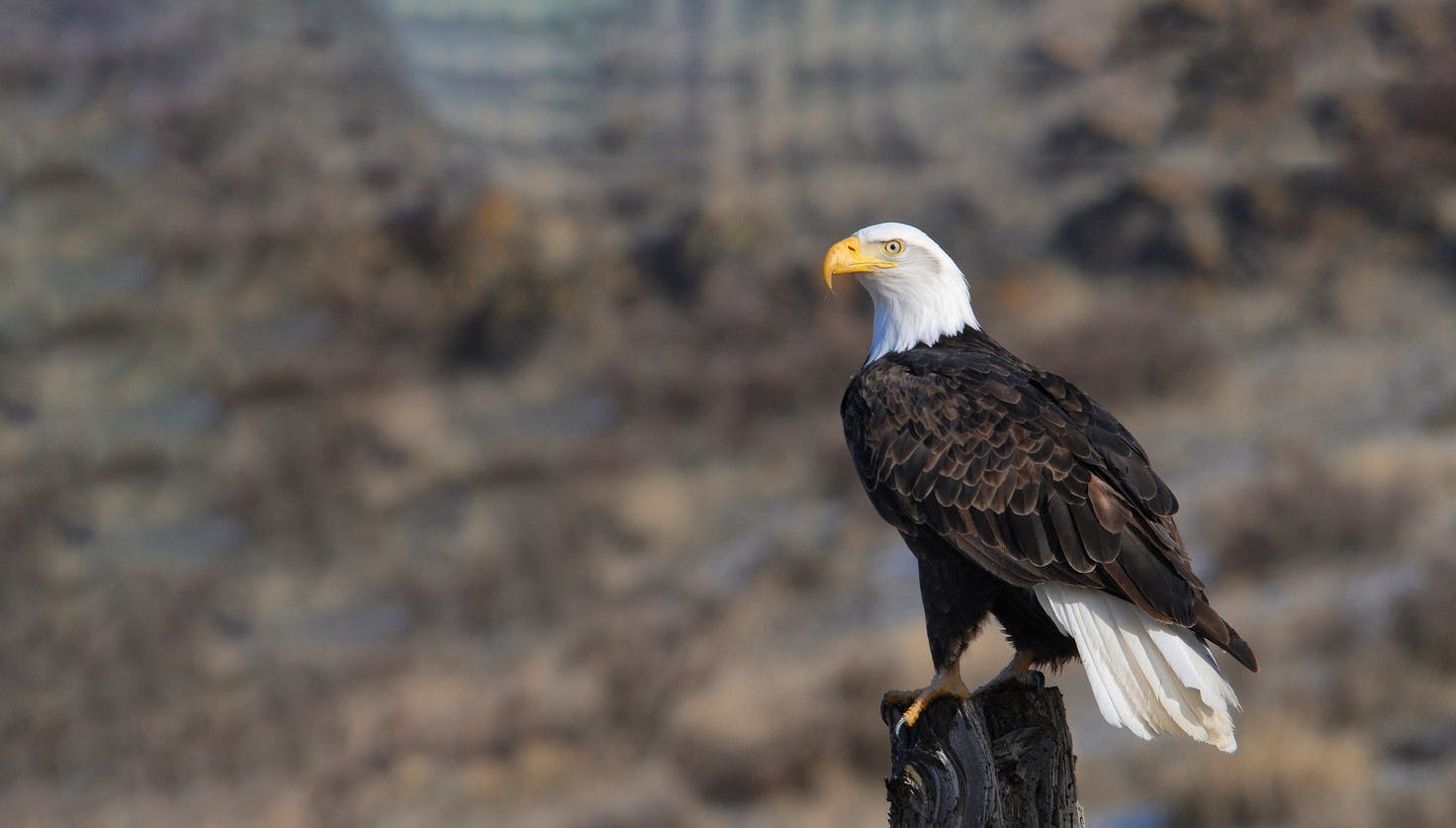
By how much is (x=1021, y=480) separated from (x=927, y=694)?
68 centimetres

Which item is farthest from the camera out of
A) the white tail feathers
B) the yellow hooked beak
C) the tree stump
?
the yellow hooked beak

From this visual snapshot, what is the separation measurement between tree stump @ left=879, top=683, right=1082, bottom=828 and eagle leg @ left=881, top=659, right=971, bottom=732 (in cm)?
49

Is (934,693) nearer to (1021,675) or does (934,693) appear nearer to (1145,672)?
(1021,675)

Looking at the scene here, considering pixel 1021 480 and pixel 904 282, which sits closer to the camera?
pixel 1021 480

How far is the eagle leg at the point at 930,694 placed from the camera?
14.4 feet

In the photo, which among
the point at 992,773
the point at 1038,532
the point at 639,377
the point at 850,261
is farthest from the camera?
the point at 639,377

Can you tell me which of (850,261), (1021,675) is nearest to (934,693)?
(1021,675)

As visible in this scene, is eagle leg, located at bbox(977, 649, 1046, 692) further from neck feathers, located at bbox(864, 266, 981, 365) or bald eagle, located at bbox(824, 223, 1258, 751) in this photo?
neck feathers, located at bbox(864, 266, 981, 365)

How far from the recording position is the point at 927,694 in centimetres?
440

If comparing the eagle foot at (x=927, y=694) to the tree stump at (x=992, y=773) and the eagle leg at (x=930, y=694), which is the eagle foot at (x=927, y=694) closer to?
the eagle leg at (x=930, y=694)

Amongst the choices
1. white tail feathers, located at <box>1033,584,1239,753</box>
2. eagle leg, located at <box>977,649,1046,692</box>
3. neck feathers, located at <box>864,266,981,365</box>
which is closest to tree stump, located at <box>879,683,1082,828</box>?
white tail feathers, located at <box>1033,584,1239,753</box>

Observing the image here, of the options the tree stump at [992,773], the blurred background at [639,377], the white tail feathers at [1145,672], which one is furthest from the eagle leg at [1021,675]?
the blurred background at [639,377]

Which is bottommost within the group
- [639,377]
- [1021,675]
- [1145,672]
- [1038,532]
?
[1145,672]

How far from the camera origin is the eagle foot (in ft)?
14.3
